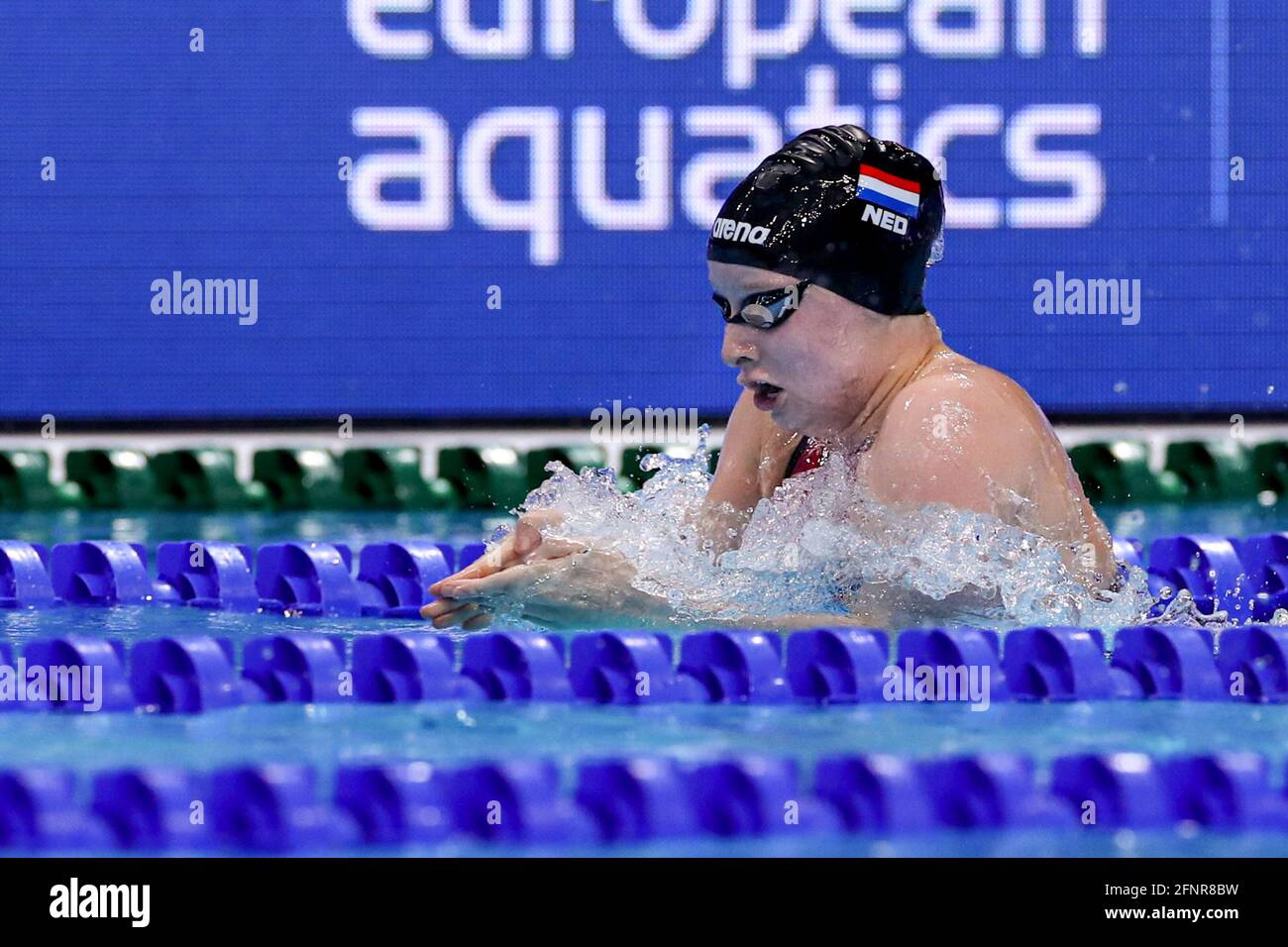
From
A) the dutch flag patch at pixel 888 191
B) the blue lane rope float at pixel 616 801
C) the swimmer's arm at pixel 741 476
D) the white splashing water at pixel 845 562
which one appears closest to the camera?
the blue lane rope float at pixel 616 801

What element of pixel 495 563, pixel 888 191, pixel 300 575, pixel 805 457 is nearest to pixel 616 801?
pixel 495 563

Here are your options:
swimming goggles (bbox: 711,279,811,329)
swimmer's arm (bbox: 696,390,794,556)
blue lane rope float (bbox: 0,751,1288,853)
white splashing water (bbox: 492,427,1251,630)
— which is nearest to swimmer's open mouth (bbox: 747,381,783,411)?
swimming goggles (bbox: 711,279,811,329)

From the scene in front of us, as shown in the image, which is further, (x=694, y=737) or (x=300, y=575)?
(x=300, y=575)

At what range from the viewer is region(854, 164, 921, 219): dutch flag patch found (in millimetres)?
3541

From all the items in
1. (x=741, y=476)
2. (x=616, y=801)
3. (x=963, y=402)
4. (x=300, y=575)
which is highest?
(x=963, y=402)

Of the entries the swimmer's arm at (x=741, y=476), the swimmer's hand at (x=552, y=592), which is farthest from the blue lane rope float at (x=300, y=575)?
the swimmer's hand at (x=552, y=592)

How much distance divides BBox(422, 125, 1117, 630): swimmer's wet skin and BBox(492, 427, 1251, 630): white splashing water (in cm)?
3

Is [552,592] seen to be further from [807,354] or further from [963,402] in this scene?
[963,402]

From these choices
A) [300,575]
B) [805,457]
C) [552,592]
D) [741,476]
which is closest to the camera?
[552,592]

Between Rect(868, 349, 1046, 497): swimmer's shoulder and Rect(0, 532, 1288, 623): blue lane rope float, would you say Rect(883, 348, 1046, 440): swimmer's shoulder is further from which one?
Rect(0, 532, 1288, 623): blue lane rope float

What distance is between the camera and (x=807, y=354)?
347 cm

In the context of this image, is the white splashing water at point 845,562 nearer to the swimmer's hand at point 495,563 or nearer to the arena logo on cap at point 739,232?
the swimmer's hand at point 495,563

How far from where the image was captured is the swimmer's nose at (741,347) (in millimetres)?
3469

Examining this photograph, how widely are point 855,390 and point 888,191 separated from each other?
375mm
